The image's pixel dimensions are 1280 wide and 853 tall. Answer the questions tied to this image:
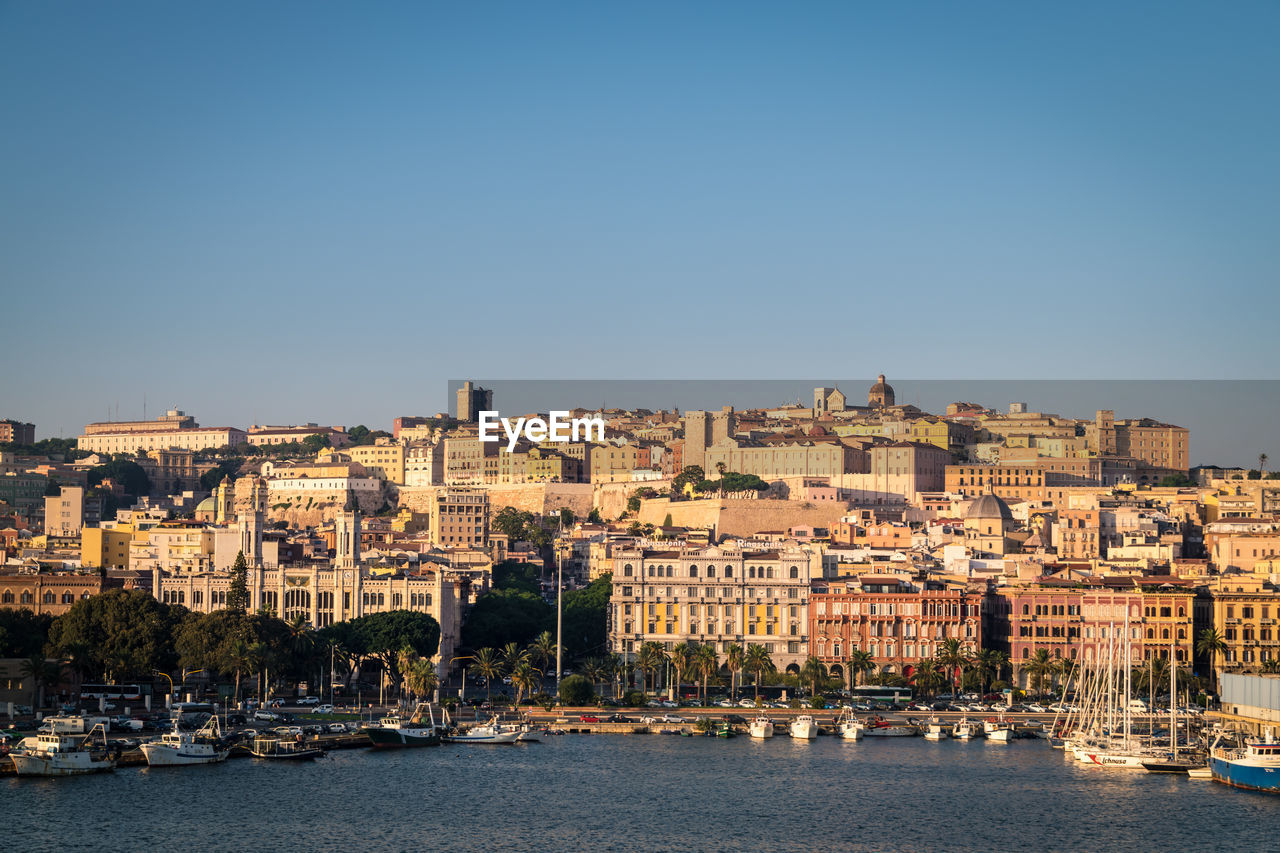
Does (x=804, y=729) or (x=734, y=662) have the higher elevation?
(x=734, y=662)

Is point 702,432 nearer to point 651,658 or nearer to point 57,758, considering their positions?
point 651,658

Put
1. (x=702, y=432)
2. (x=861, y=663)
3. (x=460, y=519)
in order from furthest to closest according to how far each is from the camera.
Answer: (x=702, y=432) < (x=460, y=519) < (x=861, y=663)

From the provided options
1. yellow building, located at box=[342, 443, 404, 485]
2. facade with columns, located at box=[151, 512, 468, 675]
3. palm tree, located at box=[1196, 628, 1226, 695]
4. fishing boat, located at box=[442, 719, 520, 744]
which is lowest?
fishing boat, located at box=[442, 719, 520, 744]

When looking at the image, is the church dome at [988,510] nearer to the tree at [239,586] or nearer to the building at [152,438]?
the tree at [239,586]

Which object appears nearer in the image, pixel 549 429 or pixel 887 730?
pixel 887 730

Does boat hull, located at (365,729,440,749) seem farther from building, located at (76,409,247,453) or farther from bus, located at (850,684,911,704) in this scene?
building, located at (76,409,247,453)

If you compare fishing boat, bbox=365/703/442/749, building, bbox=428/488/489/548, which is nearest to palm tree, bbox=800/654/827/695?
fishing boat, bbox=365/703/442/749

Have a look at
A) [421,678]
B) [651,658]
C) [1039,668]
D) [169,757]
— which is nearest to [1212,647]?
[1039,668]
